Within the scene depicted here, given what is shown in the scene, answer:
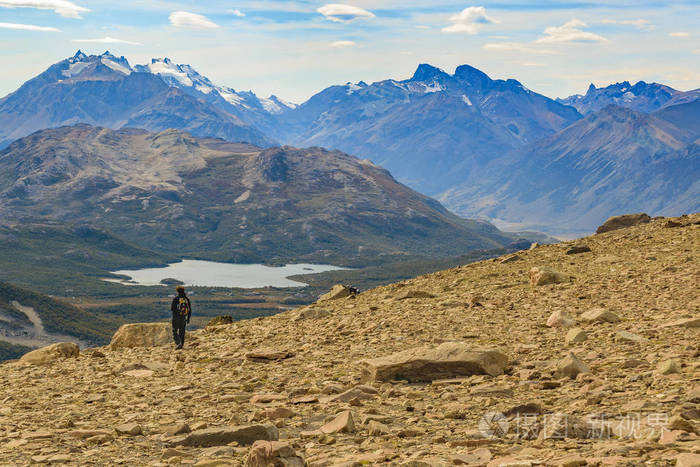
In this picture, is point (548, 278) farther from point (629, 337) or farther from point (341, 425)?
point (341, 425)

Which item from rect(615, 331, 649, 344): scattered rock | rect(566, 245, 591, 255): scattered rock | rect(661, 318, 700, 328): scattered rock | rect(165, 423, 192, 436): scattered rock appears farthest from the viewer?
rect(566, 245, 591, 255): scattered rock

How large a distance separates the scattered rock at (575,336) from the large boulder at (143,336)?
19.1 m

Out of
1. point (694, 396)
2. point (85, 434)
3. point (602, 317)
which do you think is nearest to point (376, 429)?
point (694, 396)

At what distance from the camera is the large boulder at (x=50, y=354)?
32.8 m

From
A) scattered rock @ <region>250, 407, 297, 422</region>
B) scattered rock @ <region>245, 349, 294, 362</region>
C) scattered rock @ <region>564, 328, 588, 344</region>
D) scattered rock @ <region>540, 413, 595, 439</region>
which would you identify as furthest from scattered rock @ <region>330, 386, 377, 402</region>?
scattered rock @ <region>564, 328, 588, 344</region>

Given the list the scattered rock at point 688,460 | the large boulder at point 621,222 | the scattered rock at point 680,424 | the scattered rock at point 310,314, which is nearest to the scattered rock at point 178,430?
the scattered rock at point 680,424

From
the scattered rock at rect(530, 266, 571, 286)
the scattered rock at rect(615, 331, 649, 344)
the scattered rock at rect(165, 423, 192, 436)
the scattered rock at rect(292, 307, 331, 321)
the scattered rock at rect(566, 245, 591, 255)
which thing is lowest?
the scattered rock at rect(165, 423, 192, 436)

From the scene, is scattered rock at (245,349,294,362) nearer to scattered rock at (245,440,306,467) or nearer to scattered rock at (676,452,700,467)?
scattered rock at (245,440,306,467)

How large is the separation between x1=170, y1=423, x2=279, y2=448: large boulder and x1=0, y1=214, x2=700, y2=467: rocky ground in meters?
0.05

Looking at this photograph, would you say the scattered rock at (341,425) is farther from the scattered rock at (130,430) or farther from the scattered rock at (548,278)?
the scattered rock at (548,278)

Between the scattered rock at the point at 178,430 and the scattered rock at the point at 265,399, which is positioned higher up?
the scattered rock at the point at 265,399

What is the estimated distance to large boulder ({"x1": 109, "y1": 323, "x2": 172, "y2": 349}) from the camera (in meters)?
35.8

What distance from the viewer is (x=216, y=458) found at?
628 inches

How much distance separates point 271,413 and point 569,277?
1974 centimetres
